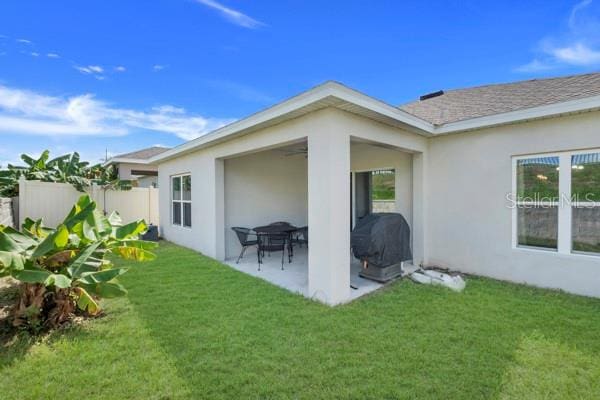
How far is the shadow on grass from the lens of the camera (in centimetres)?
282

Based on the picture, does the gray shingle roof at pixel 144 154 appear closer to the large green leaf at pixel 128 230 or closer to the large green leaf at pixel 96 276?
the large green leaf at pixel 128 230

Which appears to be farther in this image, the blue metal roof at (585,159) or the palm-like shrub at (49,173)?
the palm-like shrub at (49,173)

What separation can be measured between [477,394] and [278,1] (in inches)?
397

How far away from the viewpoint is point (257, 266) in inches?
291

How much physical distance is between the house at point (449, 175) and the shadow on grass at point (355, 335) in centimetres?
70

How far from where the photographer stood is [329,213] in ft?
15.4

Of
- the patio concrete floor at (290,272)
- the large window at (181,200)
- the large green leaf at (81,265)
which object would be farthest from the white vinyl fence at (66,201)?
the large green leaf at (81,265)

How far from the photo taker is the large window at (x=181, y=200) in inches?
388

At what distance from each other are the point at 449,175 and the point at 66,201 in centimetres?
1280

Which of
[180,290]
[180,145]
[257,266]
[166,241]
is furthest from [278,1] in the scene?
[166,241]

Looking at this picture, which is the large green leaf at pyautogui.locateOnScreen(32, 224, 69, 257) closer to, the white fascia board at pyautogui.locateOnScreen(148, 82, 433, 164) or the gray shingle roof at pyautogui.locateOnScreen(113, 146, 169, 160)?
the white fascia board at pyautogui.locateOnScreen(148, 82, 433, 164)

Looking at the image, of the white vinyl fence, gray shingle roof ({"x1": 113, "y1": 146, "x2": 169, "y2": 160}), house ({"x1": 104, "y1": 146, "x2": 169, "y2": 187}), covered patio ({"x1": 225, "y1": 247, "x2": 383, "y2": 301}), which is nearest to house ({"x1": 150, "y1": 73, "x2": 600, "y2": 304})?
covered patio ({"x1": 225, "y1": 247, "x2": 383, "y2": 301})

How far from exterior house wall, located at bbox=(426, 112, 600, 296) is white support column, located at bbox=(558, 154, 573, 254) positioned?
20cm

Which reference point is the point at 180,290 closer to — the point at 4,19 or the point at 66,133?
the point at 4,19
